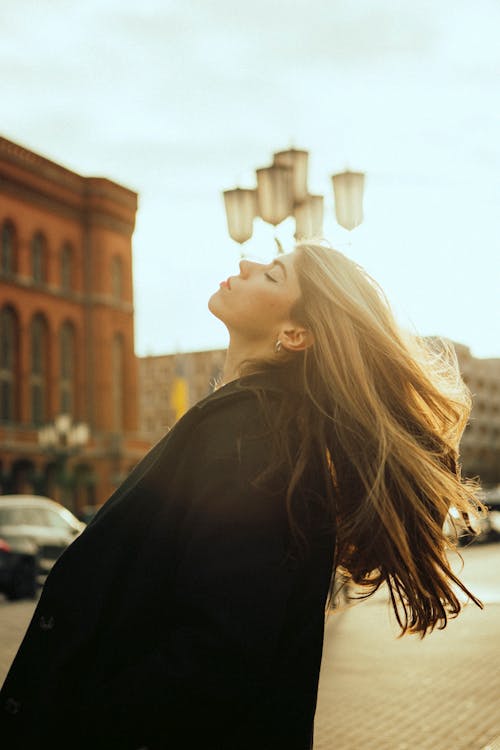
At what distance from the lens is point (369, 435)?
235cm

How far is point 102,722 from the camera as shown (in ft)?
6.48

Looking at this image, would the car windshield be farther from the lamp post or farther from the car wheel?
the lamp post

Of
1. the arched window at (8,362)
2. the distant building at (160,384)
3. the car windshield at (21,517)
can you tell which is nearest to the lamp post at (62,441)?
the arched window at (8,362)

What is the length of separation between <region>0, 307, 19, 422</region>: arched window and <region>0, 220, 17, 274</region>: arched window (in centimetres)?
180

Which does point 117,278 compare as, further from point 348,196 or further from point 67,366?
point 348,196

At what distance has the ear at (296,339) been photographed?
8.07 ft

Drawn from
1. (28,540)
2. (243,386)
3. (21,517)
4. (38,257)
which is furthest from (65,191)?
(243,386)

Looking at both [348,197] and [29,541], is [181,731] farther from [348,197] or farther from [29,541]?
[29,541]

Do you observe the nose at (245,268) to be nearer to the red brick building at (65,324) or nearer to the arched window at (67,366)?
the red brick building at (65,324)

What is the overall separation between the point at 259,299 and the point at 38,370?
52.4 meters

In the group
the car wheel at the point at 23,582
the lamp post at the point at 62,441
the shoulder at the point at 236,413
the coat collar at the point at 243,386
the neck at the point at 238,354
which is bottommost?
the car wheel at the point at 23,582

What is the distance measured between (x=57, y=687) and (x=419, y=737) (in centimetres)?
559

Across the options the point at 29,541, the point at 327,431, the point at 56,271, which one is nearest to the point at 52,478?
the point at 56,271

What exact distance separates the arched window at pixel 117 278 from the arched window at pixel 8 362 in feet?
21.7
